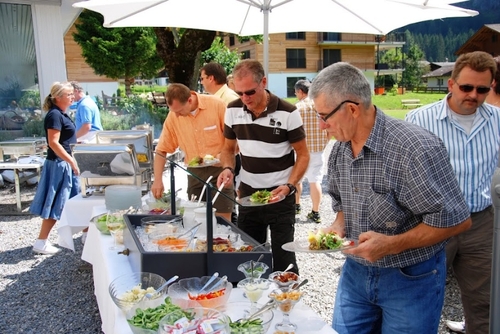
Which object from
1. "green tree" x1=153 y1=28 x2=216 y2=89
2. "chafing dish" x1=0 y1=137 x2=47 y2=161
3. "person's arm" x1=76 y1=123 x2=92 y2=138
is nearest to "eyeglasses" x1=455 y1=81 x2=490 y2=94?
"person's arm" x1=76 y1=123 x2=92 y2=138

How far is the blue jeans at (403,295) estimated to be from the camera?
167 centimetres

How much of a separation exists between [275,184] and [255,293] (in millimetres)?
1315

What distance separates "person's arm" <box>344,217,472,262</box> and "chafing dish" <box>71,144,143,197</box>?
2.65m

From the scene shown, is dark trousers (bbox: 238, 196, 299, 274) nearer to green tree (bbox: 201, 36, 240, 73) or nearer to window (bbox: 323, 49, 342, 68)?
green tree (bbox: 201, 36, 240, 73)

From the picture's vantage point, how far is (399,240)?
1.55m

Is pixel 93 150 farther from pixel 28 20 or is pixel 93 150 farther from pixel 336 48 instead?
pixel 336 48

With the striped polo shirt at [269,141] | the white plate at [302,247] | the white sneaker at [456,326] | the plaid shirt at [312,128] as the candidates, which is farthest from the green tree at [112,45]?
the white plate at [302,247]

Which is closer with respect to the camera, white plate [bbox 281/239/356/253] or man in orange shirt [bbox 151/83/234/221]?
white plate [bbox 281/239/356/253]

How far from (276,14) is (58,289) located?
338cm

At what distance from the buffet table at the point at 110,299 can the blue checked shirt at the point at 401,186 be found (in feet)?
0.97

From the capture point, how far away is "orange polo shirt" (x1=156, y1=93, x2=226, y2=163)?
11.9 feet

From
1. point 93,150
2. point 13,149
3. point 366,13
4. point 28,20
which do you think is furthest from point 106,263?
point 28,20

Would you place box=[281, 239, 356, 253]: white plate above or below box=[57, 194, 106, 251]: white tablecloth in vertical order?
above

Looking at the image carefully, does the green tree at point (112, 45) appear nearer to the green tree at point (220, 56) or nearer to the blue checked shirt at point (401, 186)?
the green tree at point (220, 56)
